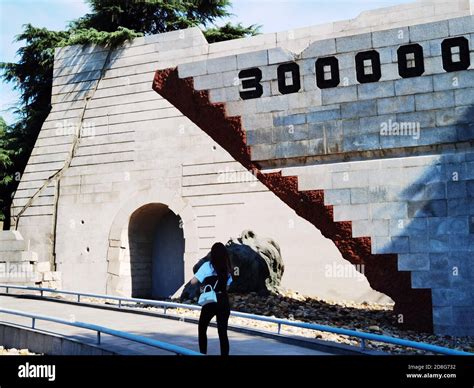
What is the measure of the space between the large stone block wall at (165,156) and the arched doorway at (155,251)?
48cm

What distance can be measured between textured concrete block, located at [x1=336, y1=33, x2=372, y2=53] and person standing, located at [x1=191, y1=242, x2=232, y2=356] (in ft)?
19.1

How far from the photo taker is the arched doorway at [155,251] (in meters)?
20.4

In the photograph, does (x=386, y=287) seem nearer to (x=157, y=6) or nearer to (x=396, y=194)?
(x=396, y=194)

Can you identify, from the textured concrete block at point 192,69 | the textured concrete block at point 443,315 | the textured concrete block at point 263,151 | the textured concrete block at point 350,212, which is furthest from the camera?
Result: the textured concrete block at point 192,69

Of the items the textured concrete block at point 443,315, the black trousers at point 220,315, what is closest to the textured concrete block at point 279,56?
the textured concrete block at point 443,315

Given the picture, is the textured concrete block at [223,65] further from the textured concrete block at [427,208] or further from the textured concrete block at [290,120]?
the textured concrete block at [427,208]

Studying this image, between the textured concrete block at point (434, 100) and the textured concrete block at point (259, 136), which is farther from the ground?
the textured concrete block at point (434, 100)

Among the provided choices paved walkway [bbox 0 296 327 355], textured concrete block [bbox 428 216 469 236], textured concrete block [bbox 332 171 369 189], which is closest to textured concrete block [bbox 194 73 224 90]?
textured concrete block [bbox 332 171 369 189]

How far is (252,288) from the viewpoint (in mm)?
14539

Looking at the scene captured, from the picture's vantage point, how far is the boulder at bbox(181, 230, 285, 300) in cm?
1450

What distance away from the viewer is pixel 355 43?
11.4m

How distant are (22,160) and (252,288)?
1360 centimetres
